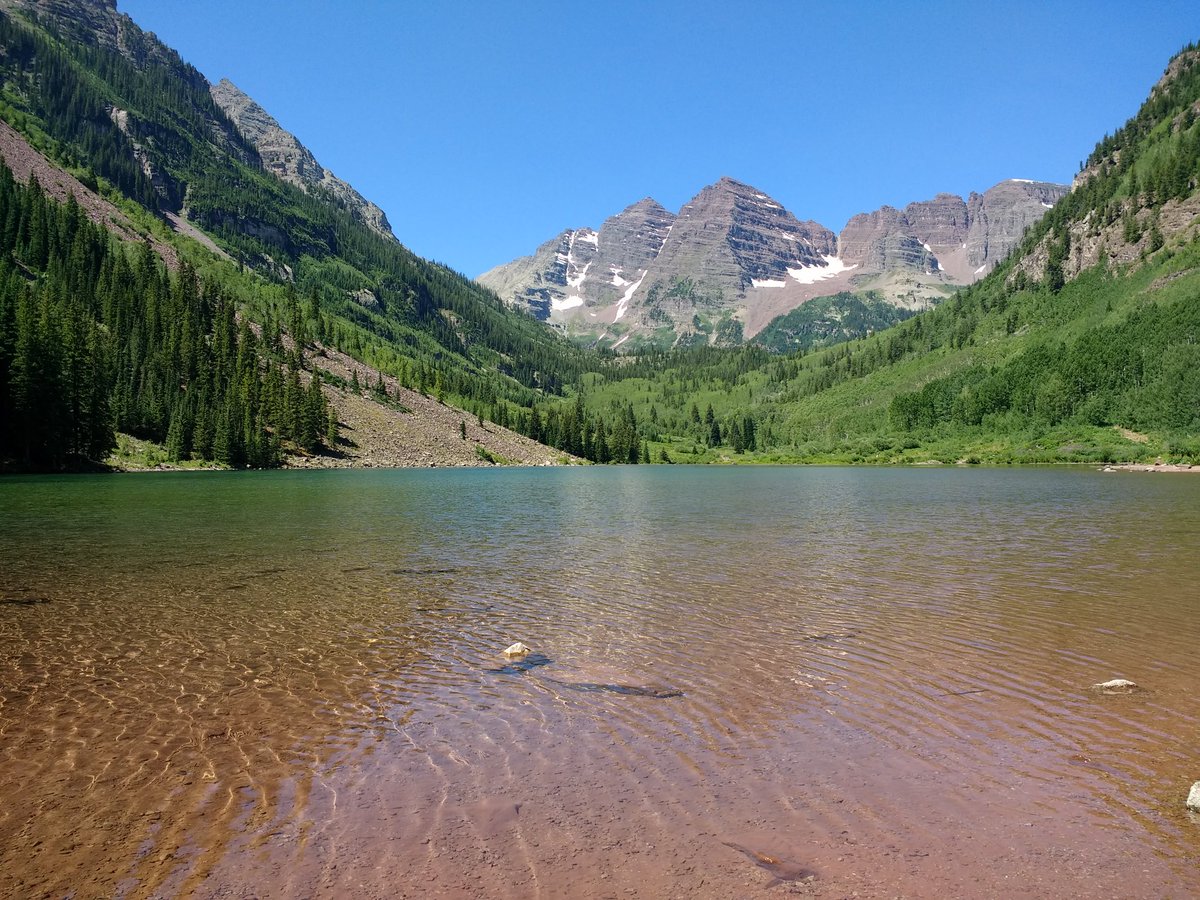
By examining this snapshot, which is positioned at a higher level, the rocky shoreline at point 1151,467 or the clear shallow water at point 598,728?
the rocky shoreline at point 1151,467

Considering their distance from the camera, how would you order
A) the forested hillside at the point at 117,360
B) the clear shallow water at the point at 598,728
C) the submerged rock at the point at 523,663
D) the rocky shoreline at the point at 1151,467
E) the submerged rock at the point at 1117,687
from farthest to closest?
the rocky shoreline at the point at 1151,467 → the forested hillside at the point at 117,360 → the submerged rock at the point at 523,663 → the submerged rock at the point at 1117,687 → the clear shallow water at the point at 598,728

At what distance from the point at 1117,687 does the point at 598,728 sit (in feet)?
34.6

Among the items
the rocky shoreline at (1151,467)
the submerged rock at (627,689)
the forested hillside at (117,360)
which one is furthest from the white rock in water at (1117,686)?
the rocky shoreline at (1151,467)

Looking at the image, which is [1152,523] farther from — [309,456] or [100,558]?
[309,456]

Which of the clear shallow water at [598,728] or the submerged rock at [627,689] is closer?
the clear shallow water at [598,728]

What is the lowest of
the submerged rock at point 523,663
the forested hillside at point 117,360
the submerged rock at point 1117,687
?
the submerged rock at point 1117,687

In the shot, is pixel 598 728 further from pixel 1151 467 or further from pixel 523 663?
pixel 1151 467

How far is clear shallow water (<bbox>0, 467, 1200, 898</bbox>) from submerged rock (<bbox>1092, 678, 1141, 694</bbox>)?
39 cm

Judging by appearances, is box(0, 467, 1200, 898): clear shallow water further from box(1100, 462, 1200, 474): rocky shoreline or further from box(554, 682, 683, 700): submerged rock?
box(1100, 462, 1200, 474): rocky shoreline

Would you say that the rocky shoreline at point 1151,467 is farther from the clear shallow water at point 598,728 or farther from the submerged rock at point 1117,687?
the submerged rock at point 1117,687

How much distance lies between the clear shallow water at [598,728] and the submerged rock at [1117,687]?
0.39m

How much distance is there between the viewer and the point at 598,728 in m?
11.9

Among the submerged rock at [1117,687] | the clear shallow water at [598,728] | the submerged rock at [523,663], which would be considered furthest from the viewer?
the submerged rock at [523,663]

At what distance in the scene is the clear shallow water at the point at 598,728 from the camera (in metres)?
7.72
